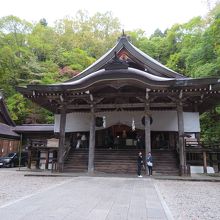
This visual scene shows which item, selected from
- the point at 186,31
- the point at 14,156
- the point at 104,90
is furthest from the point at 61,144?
the point at 186,31

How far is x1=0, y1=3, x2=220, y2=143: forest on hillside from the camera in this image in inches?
1149

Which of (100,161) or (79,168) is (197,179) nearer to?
(100,161)

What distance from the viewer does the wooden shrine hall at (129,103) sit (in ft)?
42.7

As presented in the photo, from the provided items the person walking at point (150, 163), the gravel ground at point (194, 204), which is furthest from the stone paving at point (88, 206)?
the person walking at point (150, 163)

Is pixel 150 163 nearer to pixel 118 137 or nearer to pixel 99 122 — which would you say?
pixel 99 122

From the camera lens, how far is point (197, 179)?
1162 centimetres

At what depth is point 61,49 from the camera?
36.9 meters

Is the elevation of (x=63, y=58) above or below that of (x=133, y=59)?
above

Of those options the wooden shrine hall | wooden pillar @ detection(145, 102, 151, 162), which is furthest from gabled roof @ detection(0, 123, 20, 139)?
wooden pillar @ detection(145, 102, 151, 162)

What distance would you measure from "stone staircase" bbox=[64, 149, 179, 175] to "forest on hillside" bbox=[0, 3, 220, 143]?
23.2 ft

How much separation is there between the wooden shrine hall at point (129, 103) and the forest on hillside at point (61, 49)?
537 cm

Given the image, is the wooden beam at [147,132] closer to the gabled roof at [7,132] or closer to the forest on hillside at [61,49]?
the forest on hillside at [61,49]

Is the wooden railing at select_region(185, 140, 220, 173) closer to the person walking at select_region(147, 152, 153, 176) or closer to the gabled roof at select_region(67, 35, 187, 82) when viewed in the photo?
the person walking at select_region(147, 152, 153, 176)

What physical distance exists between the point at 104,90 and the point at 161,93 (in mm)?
3423
